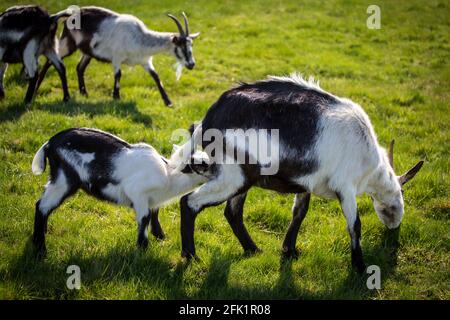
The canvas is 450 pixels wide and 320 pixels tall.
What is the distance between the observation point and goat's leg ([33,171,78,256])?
497cm

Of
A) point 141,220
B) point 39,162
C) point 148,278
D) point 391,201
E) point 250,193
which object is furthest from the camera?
point 250,193

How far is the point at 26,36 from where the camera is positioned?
8688mm

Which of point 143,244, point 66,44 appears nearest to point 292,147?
point 143,244

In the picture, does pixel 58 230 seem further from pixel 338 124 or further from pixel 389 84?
pixel 389 84

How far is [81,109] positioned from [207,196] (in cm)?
423

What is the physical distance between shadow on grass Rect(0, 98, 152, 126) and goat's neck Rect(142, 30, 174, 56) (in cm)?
182

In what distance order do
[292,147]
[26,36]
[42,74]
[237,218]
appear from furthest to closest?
1. [42,74]
2. [26,36]
3. [237,218]
4. [292,147]

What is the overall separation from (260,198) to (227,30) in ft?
27.4

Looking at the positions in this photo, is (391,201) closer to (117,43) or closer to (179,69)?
(179,69)

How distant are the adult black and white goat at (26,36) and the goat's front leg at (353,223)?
5.71m

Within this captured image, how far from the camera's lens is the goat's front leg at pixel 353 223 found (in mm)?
4879
